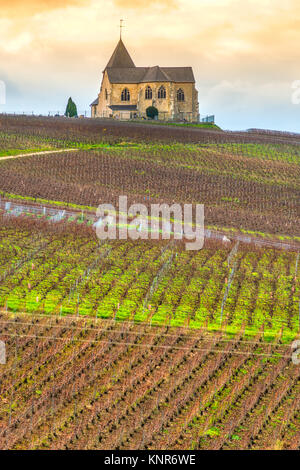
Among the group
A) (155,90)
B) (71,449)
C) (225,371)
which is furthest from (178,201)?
(155,90)

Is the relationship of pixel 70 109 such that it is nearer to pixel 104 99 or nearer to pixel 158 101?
pixel 104 99

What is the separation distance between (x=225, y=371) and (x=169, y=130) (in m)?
53.1

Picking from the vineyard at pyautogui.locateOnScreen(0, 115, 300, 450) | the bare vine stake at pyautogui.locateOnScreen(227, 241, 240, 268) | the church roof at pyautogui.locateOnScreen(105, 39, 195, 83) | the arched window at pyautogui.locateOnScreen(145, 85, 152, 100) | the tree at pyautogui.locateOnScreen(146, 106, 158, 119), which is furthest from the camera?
the church roof at pyautogui.locateOnScreen(105, 39, 195, 83)

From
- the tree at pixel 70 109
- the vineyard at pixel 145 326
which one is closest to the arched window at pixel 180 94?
the tree at pixel 70 109

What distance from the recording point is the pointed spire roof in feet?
284

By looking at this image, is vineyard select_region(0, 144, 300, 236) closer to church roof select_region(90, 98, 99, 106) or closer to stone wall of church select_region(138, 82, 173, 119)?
stone wall of church select_region(138, 82, 173, 119)

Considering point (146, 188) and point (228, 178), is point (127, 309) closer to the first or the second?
point (146, 188)

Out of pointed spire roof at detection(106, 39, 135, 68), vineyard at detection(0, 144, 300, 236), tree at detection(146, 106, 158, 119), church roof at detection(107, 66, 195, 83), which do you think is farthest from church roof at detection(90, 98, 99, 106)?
vineyard at detection(0, 144, 300, 236)

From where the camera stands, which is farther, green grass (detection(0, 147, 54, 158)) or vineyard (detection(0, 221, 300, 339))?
green grass (detection(0, 147, 54, 158))

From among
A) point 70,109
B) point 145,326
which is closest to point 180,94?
point 70,109

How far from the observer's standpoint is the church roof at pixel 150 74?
81.9 metres

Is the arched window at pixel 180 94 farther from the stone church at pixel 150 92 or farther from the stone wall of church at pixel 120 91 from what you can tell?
the stone wall of church at pixel 120 91

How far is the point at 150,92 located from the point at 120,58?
8578 millimetres

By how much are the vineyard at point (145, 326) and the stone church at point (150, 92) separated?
137 feet
